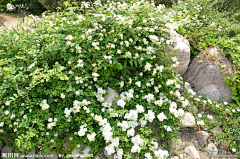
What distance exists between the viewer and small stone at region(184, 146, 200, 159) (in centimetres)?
257

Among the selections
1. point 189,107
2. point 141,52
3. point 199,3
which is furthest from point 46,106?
point 199,3

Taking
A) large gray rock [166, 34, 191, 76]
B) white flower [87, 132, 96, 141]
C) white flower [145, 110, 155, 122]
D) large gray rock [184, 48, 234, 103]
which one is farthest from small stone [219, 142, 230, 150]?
white flower [87, 132, 96, 141]

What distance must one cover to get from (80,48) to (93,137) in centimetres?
125

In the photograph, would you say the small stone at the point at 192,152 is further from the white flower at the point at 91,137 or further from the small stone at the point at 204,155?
the white flower at the point at 91,137

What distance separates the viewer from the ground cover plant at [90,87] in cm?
224

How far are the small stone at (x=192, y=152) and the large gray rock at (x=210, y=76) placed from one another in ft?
3.84

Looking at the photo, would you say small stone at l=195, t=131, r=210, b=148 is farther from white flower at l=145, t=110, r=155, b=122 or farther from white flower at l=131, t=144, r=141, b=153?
white flower at l=131, t=144, r=141, b=153

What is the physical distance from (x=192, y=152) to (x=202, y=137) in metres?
0.37

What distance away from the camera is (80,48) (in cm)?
243

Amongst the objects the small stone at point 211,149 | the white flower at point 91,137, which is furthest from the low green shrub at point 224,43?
the white flower at point 91,137

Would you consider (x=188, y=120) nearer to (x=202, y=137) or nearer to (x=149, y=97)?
(x=202, y=137)

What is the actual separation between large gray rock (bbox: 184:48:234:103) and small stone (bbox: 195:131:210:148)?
0.81 metres

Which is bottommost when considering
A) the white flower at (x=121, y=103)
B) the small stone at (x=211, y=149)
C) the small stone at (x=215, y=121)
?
the small stone at (x=211, y=149)

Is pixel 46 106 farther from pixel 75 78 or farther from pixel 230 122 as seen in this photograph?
pixel 230 122
